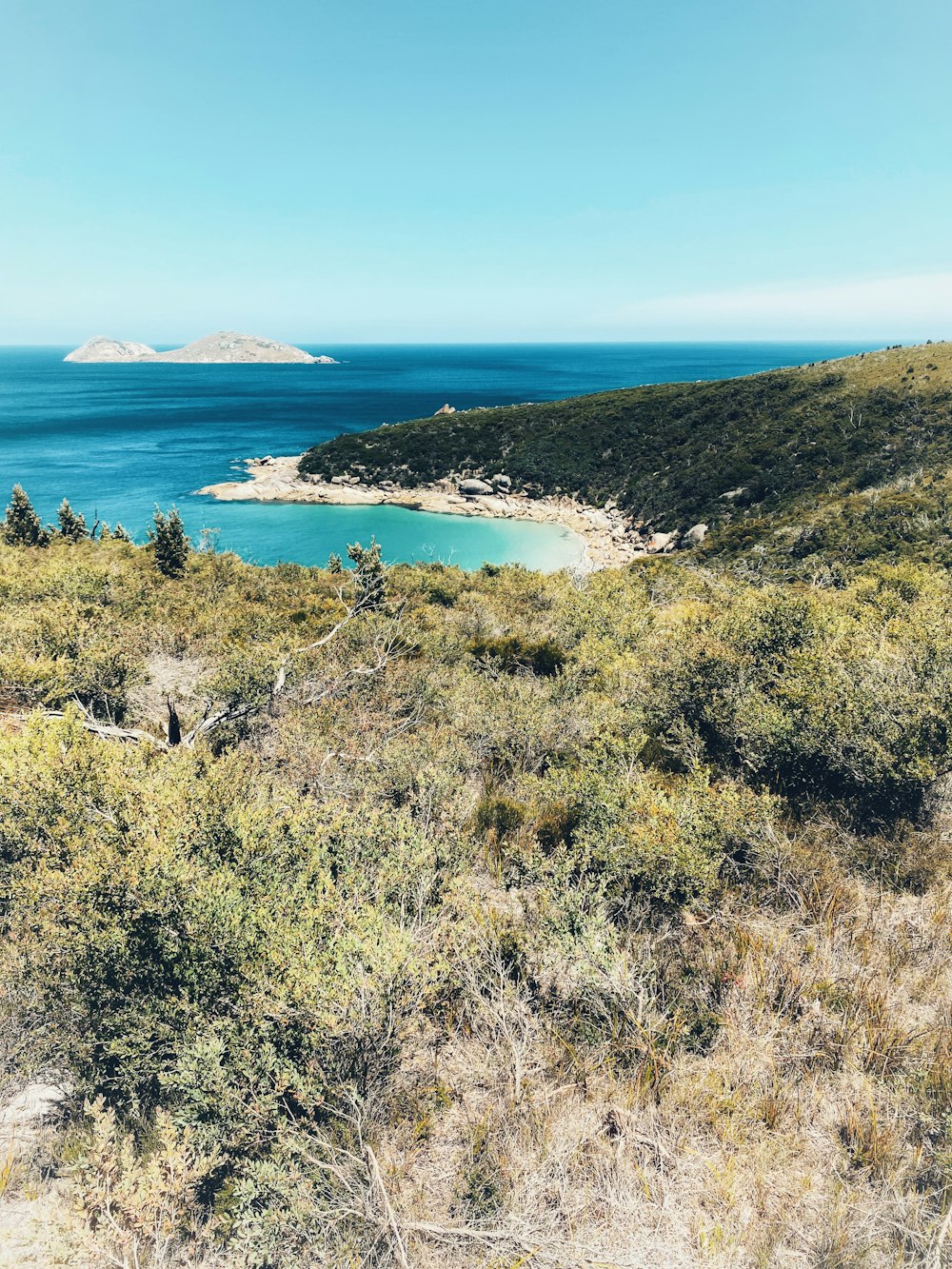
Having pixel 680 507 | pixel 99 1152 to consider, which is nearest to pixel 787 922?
pixel 99 1152

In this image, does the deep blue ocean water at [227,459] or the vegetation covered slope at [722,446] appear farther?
the deep blue ocean water at [227,459]

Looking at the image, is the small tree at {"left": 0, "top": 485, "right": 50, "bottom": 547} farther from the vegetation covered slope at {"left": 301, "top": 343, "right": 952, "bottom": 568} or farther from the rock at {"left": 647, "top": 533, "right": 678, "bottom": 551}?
the rock at {"left": 647, "top": 533, "right": 678, "bottom": 551}

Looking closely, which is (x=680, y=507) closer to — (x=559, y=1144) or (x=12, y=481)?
(x=559, y=1144)

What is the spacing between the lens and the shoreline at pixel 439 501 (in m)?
63.1

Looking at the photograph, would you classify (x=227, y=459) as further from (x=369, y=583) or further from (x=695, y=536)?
(x=369, y=583)

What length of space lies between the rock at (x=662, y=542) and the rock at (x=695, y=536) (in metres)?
1.62

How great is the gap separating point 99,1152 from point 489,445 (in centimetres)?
8357

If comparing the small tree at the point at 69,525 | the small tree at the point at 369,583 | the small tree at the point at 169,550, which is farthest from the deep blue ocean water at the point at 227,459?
the small tree at the point at 369,583

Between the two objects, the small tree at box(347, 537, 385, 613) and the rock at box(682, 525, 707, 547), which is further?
the rock at box(682, 525, 707, 547)

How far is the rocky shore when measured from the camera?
62.3 m

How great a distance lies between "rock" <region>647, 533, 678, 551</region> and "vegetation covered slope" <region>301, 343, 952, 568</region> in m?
2.18

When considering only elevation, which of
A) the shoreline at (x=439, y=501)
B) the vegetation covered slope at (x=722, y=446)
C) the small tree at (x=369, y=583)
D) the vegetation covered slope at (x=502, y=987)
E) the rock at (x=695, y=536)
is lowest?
the vegetation covered slope at (x=502, y=987)

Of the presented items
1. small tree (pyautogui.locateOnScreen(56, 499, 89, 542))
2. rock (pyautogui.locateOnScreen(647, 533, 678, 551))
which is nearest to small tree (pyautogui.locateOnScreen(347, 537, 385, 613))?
small tree (pyautogui.locateOnScreen(56, 499, 89, 542))

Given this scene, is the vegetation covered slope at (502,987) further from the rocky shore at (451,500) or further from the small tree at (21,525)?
the rocky shore at (451,500)
